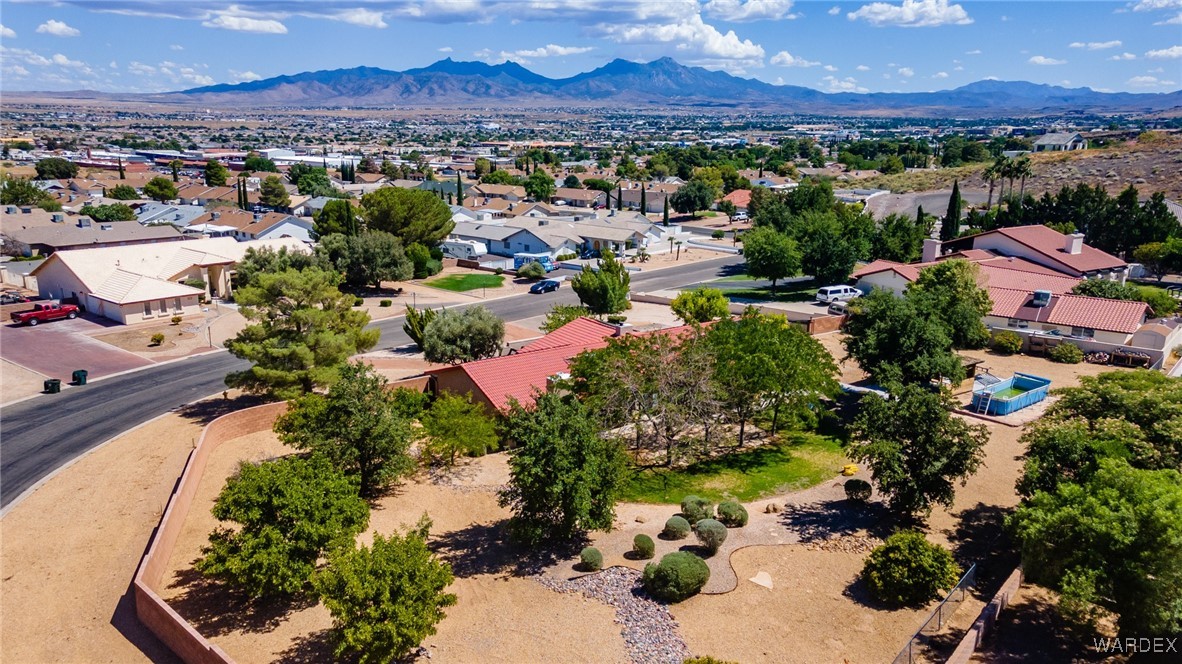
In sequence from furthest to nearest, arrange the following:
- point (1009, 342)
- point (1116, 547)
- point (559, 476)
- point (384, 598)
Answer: point (1009, 342)
point (559, 476)
point (384, 598)
point (1116, 547)

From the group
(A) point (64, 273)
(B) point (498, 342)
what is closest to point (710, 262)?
(B) point (498, 342)

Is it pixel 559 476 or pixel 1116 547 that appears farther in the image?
pixel 559 476

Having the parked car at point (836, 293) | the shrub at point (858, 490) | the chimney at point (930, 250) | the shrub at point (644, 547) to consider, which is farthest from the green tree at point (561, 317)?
the chimney at point (930, 250)

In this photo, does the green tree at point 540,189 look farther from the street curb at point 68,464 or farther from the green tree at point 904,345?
the green tree at point 904,345

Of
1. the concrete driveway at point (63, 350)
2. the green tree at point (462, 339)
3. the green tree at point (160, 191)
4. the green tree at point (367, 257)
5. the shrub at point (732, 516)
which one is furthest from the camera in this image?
the green tree at point (160, 191)

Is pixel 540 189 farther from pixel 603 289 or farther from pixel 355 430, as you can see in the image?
pixel 355 430

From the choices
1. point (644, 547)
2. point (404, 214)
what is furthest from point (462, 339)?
point (404, 214)
